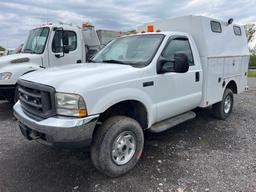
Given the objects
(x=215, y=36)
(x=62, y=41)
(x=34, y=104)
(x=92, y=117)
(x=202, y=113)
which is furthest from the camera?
(x=62, y=41)

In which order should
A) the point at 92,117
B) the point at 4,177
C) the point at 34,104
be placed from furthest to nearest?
the point at 4,177, the point at 34,104, the point at 92,117

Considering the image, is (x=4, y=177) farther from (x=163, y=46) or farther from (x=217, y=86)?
(x=217, y=86)

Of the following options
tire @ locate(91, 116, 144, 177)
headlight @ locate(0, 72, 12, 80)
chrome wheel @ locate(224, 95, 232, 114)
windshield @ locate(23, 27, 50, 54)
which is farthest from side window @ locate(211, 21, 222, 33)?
headlight @ locate(0, 72, 12, 80)

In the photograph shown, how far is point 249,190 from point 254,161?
2.89 feet

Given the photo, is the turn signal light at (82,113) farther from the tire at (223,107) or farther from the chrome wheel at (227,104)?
the chrome wheel at (227,104)

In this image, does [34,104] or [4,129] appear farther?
[4,129]

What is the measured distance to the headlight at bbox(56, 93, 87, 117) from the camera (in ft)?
7.88

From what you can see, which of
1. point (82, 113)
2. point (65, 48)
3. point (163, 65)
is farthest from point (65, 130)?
point (65, 48)

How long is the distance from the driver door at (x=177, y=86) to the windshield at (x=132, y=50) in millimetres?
243

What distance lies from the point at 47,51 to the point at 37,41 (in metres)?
0.59

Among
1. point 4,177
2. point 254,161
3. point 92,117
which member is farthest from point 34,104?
point 254,161

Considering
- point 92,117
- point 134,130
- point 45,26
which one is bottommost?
point 134,130

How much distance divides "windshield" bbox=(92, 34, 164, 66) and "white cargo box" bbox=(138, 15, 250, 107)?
1.04m

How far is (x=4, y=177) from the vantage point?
298 cm
